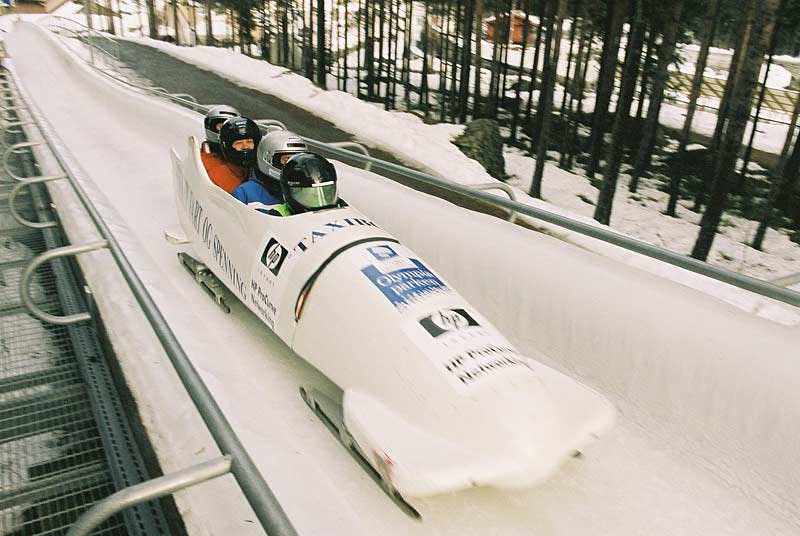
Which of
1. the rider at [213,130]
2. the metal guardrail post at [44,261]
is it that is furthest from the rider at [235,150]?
the metal guardrail post at [44,261]

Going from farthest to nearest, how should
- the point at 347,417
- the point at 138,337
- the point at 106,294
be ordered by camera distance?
the point at 106,294, the point at 138,337, the point at 347,417

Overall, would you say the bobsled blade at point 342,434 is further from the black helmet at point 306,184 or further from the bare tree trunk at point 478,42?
the bare tree trunk at point 478,42

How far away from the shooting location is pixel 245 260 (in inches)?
102

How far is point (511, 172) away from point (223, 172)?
12359 millimetres

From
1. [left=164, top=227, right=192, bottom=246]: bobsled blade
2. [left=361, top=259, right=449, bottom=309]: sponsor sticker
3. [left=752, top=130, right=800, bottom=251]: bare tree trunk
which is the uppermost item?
[left=361, top=259, right=449, bottom=309]: sponsor sticker

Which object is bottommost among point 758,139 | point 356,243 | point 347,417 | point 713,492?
point 758,139

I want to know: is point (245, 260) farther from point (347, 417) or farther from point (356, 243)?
point (347, 417)

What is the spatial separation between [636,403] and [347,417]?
3.78ft

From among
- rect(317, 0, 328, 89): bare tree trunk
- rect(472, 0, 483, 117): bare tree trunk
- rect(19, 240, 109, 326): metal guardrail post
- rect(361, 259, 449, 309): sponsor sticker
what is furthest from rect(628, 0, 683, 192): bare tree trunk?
rect(19, 240, 109, 326): metal guardrail post

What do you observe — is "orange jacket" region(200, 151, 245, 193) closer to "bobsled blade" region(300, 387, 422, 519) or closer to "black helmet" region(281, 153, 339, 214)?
"black helmet" region(281, 153, 339, 214)

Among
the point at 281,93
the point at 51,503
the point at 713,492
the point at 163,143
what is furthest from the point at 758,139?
the point at 51,503

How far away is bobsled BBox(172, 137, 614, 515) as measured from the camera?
60.4 inches

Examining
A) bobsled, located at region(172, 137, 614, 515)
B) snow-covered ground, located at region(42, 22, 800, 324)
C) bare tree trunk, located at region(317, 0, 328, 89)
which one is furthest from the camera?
bare tree trunk, located at region(317, 0, 328, 89)

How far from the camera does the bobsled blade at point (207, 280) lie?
115 inches
